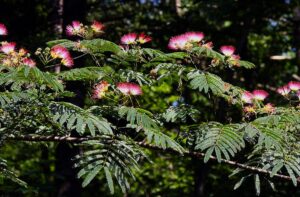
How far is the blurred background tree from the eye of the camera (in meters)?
9.12

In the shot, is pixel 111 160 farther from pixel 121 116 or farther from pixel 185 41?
pixel 185 41

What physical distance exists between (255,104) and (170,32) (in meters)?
5.80

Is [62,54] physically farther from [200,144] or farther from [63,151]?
[63,151]

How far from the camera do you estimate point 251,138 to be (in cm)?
411

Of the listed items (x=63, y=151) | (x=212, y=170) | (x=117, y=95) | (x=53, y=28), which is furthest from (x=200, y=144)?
(x=212, y=170)

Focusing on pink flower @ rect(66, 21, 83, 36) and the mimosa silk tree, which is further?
pink flower @ rect(66, 21, 83, 36)

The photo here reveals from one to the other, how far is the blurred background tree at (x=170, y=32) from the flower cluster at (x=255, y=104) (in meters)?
3.94

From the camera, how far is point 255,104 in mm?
4520

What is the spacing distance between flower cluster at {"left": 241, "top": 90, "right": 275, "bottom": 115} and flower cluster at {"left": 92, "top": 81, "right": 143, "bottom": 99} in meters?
0.99

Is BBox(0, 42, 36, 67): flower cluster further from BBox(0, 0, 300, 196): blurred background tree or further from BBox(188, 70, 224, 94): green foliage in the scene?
BBox(0, 0, 300, 196): blurred background tree

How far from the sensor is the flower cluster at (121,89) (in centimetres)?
396

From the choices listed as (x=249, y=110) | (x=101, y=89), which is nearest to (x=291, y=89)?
(x=249, y=110)

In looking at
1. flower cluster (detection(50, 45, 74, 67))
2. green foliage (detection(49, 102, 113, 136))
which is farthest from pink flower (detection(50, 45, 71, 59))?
green foliage (detection(49, 102, 113, 136))

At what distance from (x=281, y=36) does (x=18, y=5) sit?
6.25 m
